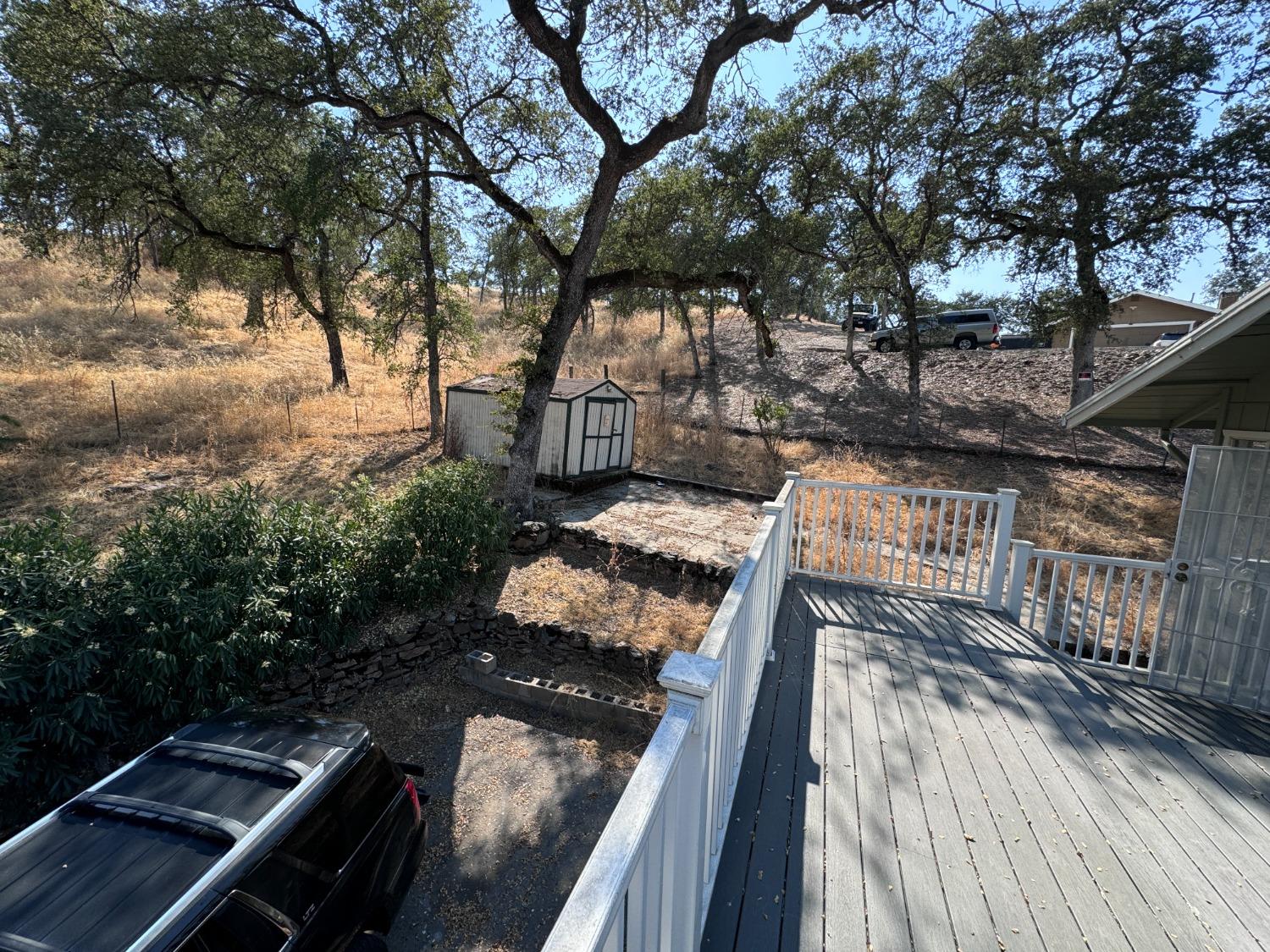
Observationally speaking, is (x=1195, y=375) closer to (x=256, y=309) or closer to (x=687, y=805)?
(x=687, y=805)

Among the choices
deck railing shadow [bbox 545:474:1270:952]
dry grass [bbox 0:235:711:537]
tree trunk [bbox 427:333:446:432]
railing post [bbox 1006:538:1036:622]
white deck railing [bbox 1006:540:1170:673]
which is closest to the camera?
deck railing shadow [bbox 545:474:1270:952]

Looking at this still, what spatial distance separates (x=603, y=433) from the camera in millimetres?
11211

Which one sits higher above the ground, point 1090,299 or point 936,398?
point 1090,299

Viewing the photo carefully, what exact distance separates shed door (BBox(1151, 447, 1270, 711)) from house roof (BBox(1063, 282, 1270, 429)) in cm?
57

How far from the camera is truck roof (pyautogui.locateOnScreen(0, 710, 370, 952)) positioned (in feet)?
6.80

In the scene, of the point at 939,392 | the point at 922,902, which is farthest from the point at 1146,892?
the point at 939,392

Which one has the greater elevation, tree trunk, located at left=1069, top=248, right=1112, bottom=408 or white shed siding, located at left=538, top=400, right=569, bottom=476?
tree trunk, located at left=1069, top=248, right=1112, bottom=408

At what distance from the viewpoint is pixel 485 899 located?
345 cm

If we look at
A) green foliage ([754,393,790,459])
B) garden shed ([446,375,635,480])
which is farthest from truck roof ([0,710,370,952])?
green foliage ([754,393,790,459])

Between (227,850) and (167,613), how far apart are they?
2.34 metres

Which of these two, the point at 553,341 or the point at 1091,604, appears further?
the point at 553,341

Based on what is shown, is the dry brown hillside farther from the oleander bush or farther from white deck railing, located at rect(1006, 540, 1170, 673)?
the oleander bush

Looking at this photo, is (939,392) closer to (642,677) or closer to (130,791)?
(642,677)

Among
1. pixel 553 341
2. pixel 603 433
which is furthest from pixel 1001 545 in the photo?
pixel 603 433
